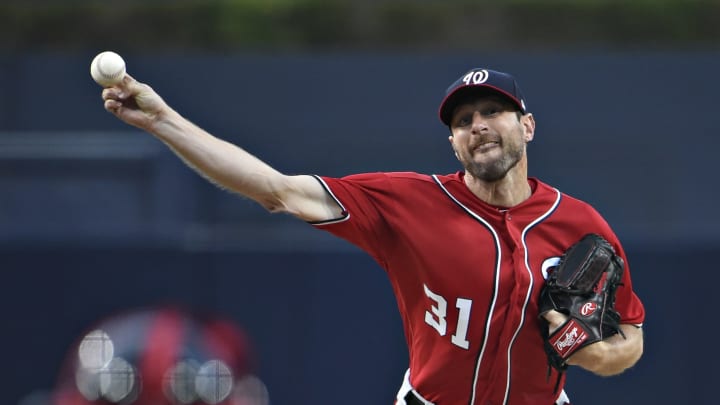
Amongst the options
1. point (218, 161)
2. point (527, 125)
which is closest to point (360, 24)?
point (527, 125)

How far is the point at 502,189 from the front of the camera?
4.20 m

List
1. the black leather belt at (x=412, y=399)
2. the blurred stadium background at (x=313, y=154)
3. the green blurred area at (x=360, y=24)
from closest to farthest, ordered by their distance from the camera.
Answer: the black leather belt at (x=412, y=399)
the blurred stadium background at (x=313, y=154)
the green blurred area at (x=360, y=24)

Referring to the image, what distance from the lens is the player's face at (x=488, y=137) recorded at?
13.2 feet

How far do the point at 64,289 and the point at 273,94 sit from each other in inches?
172

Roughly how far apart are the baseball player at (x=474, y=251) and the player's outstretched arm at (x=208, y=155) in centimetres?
4

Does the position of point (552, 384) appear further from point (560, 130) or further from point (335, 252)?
point (560, 130)

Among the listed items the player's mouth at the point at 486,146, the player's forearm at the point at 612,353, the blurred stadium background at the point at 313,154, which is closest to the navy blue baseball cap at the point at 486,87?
the player's mouth at the point at 486,146

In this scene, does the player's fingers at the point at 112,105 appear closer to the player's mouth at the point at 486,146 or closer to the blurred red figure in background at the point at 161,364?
the player's mouth at the point at 486,146

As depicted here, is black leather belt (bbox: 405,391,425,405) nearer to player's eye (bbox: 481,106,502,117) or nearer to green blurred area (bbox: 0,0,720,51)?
player's eye (bbox: 481,106,502,117)

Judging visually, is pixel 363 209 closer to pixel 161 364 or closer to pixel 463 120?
pixel 463 120

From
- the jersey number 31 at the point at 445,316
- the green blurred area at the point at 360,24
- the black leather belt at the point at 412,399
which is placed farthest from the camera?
the green blurred area at the point at 360,24

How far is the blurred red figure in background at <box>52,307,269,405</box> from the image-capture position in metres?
6.34

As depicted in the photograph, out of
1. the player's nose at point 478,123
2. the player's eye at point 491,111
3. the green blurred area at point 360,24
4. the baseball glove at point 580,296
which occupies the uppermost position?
the green blurred area at point 360,24

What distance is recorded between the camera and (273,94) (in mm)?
12023
